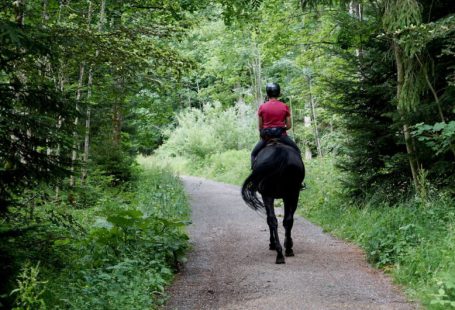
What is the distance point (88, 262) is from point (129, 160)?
1247cm

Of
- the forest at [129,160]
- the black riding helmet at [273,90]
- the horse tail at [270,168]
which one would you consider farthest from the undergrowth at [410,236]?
the black riding helmet at [273,90]

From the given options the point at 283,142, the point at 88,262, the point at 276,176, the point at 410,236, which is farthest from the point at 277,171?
the point at 88,262

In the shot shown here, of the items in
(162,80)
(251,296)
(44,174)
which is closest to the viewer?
(44,174)

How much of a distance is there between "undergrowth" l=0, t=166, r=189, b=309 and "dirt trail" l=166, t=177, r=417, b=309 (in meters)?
0.46

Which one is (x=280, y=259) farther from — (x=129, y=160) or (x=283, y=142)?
(x=129, y=160)

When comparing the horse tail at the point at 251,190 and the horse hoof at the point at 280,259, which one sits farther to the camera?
the horse tail at the point at 251,190

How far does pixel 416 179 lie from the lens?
957 cm

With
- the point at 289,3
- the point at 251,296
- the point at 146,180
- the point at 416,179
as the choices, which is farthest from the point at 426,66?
the point at 146,180

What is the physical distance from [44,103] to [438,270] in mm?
4979

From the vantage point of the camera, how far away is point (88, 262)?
6402 millimetres

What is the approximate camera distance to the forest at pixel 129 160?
542cm

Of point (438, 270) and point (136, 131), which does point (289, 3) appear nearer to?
point (136, 131)

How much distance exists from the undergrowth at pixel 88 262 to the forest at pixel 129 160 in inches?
0.9

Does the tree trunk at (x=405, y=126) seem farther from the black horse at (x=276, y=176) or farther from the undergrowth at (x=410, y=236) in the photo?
the black horse at (x=276, y=176)
